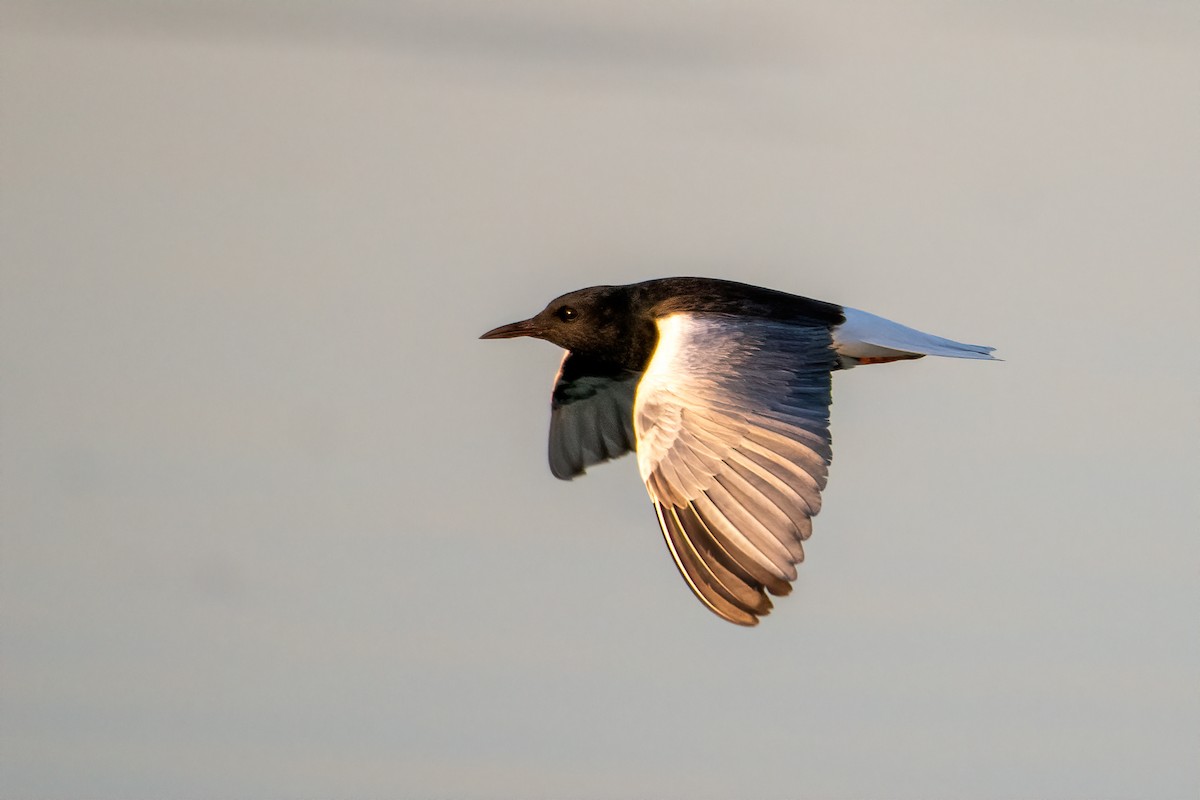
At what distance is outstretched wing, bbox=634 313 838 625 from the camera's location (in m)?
8.90

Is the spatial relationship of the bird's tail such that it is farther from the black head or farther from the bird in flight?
the black head

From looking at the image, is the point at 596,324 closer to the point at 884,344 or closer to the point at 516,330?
the point at 516,330

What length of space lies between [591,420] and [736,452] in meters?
2.66

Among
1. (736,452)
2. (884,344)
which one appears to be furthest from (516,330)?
(736,452)

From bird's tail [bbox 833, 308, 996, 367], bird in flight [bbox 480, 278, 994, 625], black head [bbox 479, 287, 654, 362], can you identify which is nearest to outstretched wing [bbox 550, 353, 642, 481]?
bird in flight [bbox 480, 278, 994, 625]

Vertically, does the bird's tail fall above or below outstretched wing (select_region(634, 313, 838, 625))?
above

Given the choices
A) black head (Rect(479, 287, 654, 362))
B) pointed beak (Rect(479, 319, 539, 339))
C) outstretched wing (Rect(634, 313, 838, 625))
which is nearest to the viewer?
outstretched wing (Rect(634, 313, 838, 625))

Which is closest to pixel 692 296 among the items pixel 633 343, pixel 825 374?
pixel 633 343

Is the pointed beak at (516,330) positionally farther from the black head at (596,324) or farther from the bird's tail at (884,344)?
the bird's tail at (884,344)

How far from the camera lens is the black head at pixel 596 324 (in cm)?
1135

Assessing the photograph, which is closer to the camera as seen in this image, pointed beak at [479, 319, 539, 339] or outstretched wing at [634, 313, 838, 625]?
outstretched wing at [634, 313, 838, 625]

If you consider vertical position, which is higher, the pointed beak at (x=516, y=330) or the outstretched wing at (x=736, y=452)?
the pointed beak at (x=516, y=330)

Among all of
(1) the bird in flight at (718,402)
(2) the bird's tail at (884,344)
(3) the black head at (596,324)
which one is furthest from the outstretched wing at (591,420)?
(2) the bird's tail at (884,344)

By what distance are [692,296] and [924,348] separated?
4.40 feet
